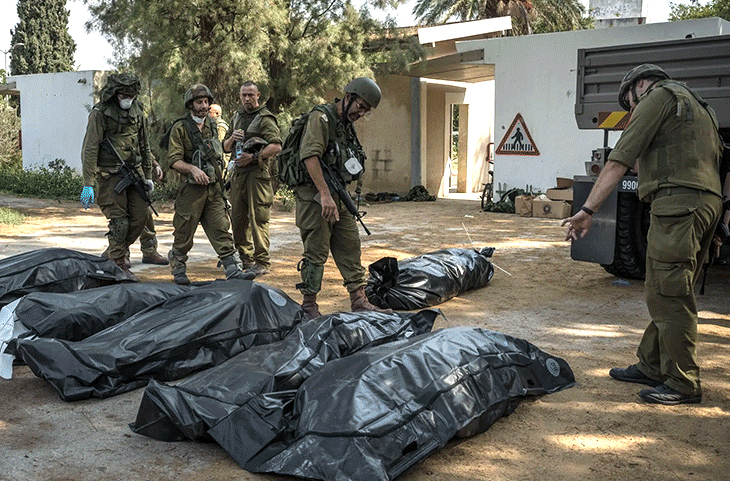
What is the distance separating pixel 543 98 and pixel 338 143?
8.17 metres

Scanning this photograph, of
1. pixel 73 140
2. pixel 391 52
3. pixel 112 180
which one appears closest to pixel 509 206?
pixel 391 52

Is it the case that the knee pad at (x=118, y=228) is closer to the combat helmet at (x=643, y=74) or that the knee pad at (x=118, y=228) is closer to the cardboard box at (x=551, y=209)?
the combat helmet at (x=643, y=74)

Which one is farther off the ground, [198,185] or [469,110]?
[469,110]

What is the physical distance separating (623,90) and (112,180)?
15.0 feet

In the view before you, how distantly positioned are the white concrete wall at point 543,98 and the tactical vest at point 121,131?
7.65m

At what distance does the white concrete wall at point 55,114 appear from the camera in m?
17.6

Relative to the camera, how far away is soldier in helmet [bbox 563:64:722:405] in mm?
3598

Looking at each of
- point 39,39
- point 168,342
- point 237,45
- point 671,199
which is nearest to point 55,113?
point 237,45

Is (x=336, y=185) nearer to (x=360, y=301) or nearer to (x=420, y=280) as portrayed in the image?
(x=360, y=301)

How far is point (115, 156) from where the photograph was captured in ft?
21.7

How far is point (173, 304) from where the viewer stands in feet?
14.2

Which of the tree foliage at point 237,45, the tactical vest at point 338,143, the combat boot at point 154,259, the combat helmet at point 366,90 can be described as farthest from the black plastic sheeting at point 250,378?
the tree foliage at point 237,45

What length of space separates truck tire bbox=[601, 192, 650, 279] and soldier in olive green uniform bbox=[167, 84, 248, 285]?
3315 millimetres

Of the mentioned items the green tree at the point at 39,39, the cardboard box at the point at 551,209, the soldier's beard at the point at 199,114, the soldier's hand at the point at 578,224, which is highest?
the green tree at the point at 39,39
